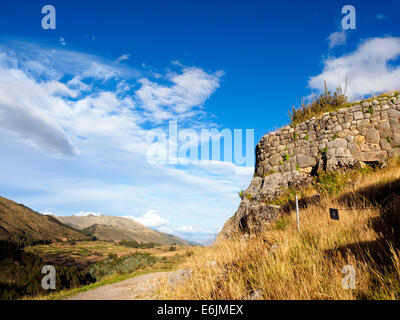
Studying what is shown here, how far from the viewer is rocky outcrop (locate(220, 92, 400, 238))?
377 inches

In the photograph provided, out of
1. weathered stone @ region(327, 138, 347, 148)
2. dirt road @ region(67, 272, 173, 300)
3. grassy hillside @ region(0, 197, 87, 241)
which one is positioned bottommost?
grassy hillside @ region(0, 197, 87, 241)

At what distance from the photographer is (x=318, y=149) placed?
11078mm

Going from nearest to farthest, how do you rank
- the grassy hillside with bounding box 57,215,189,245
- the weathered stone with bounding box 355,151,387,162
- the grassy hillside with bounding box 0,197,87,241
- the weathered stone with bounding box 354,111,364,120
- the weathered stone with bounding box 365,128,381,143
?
1. the weathered stone with bounding box 355,151,387,162
2. the weathered stone with bounding box 365,128,381,143
3. the weathered stone with bounding box 354,111,364,120
4. the grassy hillside with bounding box 0,197,87,241
5. the grassy hillside with bounding box 57,215,189,245

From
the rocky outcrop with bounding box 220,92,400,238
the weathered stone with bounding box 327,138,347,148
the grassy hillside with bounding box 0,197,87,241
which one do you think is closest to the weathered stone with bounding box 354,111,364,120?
the rocky outcrop with bounding box 220,92,400,238

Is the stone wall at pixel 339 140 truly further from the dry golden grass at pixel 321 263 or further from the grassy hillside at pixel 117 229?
the grassy hillside at pixel 117 229

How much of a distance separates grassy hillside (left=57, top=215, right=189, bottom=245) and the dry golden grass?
10325 centimetres

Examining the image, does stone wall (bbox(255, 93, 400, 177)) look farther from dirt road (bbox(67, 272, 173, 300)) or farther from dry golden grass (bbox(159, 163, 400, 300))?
dirt road (bbox(67, 272, 173, 300))

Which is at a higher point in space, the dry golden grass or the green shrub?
the green shrub

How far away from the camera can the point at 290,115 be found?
13.3 meters

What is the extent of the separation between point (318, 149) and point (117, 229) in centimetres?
12046

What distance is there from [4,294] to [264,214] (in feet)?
34.3

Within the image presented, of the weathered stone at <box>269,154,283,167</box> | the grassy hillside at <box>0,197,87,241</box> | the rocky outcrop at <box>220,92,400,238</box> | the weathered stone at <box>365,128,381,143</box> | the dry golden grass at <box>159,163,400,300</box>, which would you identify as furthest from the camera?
the grassy hillside at <box>0,197,87,241</box>

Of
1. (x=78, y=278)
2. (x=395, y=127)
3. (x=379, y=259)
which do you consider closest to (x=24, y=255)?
(x=78, y=278)

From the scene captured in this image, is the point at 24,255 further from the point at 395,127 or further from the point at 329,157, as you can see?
the point at 395,127
